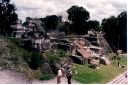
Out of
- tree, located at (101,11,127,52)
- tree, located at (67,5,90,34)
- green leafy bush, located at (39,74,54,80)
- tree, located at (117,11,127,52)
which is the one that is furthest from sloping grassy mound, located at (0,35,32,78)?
tree, located at (101,11,127,52)

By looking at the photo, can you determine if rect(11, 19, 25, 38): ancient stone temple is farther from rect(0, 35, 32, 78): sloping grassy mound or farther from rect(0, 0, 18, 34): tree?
rect(0, 35, 32, 78): sloping grassy mound

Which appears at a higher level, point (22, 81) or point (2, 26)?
point (2, 26)

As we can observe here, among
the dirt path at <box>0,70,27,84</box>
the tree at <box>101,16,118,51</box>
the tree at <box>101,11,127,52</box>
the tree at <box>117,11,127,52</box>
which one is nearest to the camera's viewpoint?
the dirt path at <box>0,70,27,84</box>

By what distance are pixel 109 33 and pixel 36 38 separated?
31.7 meters

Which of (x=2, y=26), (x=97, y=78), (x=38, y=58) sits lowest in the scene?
(x=97, y=78)

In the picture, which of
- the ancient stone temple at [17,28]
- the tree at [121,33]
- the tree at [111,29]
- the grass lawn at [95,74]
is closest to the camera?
the grass lawn at [95,74]

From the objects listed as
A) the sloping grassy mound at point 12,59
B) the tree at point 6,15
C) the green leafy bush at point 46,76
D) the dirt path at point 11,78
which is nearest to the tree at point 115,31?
the tree at point 6,15

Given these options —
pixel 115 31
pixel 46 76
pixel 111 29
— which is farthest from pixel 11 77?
pixel 111 29

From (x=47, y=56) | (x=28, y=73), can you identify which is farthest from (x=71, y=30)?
(x=28, y=73)

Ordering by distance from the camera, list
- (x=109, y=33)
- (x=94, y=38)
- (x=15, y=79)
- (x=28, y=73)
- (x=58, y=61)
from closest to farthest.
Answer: (x=15, y=79)
(x=28, y=73)
(x=58, y=61)
(x=94, y=38)
(x=109, y=33)

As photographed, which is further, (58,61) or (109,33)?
(109,33)

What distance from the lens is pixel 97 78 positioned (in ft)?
110

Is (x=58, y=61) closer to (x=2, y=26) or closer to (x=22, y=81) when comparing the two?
(x=22, y=81)

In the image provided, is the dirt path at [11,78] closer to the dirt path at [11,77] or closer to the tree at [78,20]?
the dirt path at [11,77]
